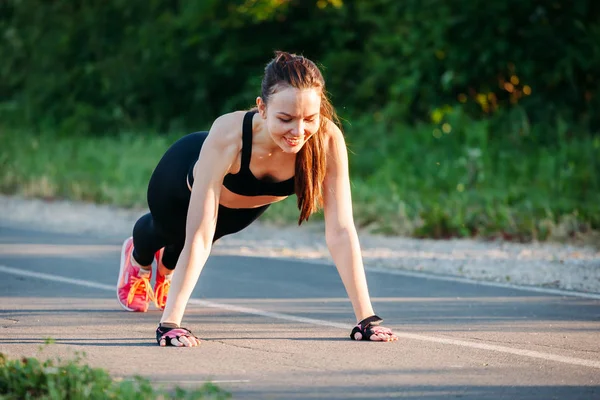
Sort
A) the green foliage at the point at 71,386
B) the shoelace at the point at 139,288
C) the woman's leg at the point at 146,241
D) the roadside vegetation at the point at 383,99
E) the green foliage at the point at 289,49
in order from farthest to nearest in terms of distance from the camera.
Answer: the green foliage at the point at 289,49 → the roadside vegetation at the point at 383,99 → the shoelace at the point at 139,288 → the woman's leg at the point at 146,241 → the green foliage at the point at 71,386

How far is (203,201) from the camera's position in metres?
6.05

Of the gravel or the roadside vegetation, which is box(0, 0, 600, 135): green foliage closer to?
the roadside vegetation

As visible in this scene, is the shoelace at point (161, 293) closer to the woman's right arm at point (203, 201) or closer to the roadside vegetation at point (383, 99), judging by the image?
the woman's right arm at point (203, 201)

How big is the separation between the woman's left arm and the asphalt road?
235mm

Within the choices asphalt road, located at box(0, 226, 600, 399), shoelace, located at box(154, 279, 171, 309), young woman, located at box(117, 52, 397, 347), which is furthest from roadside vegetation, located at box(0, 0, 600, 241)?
shoelace, located at box(154, 279, 171, 309)

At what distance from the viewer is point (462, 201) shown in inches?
545

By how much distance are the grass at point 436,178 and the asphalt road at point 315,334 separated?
3615mm

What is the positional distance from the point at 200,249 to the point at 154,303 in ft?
5.49

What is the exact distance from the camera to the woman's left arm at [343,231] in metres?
6.23

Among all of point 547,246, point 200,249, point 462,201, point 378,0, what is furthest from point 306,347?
point 378,0

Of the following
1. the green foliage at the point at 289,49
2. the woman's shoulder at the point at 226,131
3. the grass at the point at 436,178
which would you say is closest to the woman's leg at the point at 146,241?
the woman's shoulder at the point at 226,131

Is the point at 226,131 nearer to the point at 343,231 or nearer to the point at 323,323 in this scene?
the point at 343,231

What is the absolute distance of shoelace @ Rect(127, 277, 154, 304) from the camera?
24.1 feet

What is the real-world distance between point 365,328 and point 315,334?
396 millimetres
